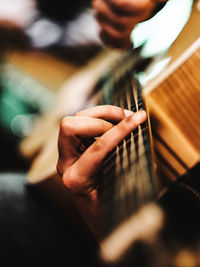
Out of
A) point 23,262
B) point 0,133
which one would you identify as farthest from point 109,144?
point 0,133

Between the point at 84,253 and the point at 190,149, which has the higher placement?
the point at 190,149

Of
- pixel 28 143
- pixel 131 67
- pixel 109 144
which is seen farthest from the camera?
pixel 28 143

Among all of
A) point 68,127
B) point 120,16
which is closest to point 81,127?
point 68,127

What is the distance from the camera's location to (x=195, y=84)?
22.3 inches

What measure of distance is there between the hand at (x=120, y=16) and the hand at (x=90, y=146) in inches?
23.2

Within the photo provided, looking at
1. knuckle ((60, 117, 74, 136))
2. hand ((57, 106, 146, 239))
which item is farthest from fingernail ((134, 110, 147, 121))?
knuckle ((60, 117, 74, 136))

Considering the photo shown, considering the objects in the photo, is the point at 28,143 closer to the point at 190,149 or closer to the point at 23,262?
the point at 23,262

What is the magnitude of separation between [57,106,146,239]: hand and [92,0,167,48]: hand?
589mm

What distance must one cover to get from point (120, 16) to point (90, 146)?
0.74 metres

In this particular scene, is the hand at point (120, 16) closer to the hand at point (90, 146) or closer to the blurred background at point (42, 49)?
the blurred background at point (42, 49)

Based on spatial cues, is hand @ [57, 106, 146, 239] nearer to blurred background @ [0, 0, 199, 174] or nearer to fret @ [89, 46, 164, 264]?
fret @ [89, 46, 164, 264]

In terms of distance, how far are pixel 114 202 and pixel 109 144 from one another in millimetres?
145

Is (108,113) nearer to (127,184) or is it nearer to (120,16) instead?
(127,184)

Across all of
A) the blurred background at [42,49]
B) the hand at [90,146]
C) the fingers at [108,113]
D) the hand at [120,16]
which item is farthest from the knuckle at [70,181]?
the hand at [120,16]
